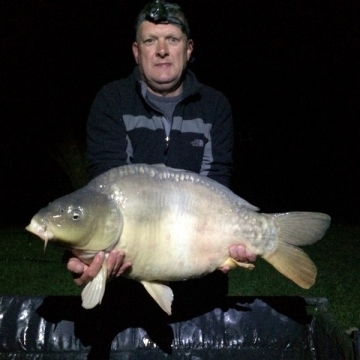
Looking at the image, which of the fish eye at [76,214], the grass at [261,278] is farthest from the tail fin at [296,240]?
the grass at [261,278]

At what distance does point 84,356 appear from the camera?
215cm

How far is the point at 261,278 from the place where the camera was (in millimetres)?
3586

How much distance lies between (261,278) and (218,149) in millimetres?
1697

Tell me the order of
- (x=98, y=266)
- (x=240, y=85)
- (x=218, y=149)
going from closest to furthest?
(x=98, y=266) → (x=218, y=149) → (x=240, y=85)

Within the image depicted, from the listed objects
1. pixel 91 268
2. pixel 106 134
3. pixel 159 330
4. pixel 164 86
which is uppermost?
pixel 164 86

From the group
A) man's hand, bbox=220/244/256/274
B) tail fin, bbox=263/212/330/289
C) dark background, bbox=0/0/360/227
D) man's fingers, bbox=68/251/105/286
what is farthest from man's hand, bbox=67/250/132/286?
dark background, bbox=0/0/360/227

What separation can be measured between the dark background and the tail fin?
13.7ft

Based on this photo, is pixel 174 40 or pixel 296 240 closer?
pixel 296 240

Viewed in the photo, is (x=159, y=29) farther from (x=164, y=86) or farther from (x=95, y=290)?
(x=95, y=290)

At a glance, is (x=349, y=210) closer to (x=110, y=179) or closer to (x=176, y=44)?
(x=176, y=44)

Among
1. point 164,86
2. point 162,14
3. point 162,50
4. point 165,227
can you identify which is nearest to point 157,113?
point 164,86

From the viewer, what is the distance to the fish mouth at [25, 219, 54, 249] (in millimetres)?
1390

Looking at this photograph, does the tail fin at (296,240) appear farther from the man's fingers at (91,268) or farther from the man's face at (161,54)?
the man's face at (161,54)

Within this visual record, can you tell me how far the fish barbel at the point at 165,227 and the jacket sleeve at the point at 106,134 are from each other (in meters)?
0.39
